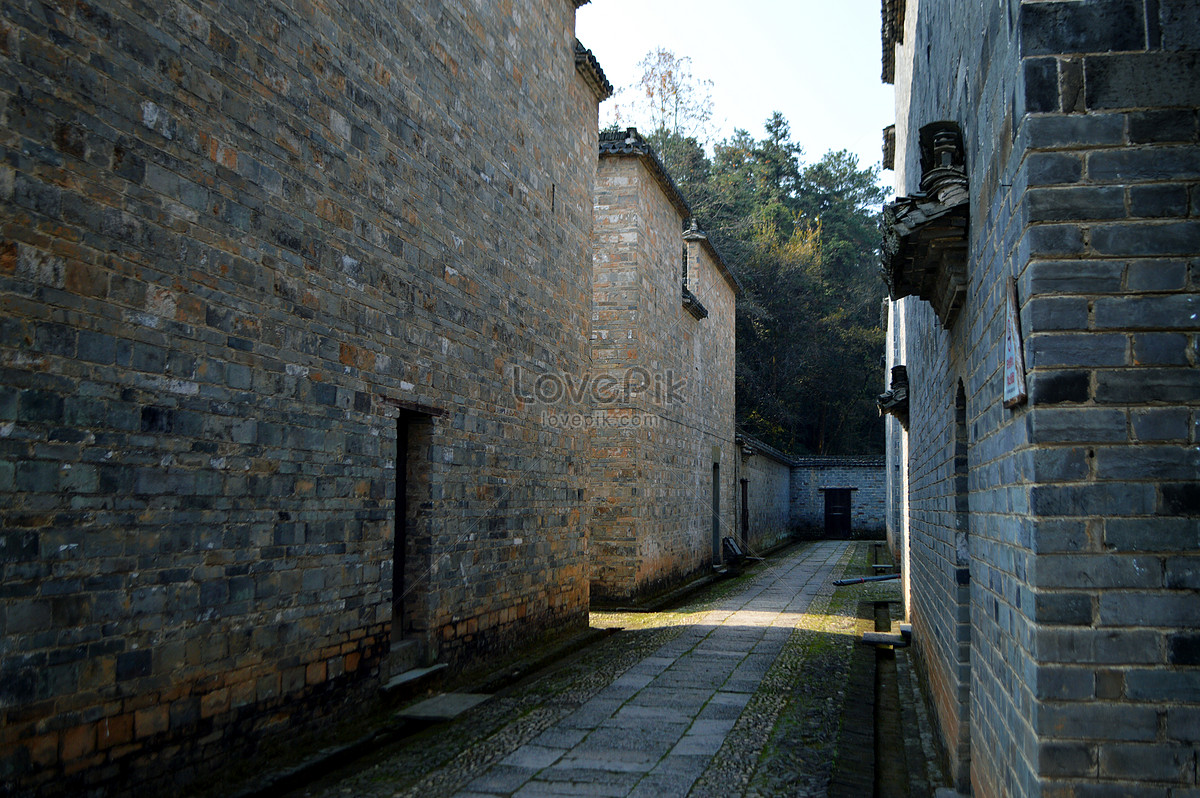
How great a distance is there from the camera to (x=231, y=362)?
184 inches

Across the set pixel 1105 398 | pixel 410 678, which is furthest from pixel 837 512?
pixel 1105 398

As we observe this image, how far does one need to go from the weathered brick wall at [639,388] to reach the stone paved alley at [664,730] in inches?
99.5

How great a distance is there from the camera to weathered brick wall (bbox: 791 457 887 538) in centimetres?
3067

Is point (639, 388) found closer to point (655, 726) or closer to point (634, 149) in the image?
point (634, 149)

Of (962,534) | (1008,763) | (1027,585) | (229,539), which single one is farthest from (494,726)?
(1027,585)

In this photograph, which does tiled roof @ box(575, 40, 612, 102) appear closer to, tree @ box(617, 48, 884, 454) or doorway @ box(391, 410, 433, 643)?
doorway @ box(391, 410, 433, 643)

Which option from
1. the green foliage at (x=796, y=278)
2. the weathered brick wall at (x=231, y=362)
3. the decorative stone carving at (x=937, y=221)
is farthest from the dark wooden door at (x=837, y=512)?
the decorative stone carving at (x=937, y=221)

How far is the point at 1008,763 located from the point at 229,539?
154 inches

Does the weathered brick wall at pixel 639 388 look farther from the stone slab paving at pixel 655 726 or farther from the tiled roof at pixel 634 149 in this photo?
the stone slab paving at pixel 655 726

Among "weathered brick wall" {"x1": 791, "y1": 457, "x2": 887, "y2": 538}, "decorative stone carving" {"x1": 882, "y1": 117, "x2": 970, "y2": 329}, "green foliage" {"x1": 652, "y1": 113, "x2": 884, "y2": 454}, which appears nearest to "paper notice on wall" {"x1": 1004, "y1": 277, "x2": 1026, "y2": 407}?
"decorative stone carving" {"x1": 882, "y1": 117, "x2": 970, "y2": 329}

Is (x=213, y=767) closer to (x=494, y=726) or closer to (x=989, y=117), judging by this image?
(x=494, y=726)

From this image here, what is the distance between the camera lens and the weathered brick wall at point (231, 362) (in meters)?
3.60

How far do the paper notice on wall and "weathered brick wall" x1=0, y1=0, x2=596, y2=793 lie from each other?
12.5 feet

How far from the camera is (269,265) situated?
503 centimetres
